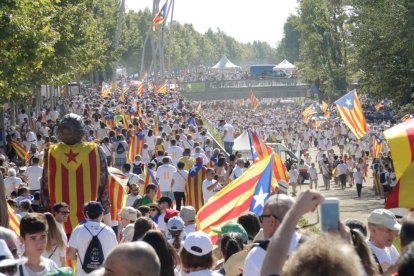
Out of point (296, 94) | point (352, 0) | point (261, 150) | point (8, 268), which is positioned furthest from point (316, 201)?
point (296, 94)

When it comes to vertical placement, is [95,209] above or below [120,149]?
above

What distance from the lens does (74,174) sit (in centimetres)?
1006

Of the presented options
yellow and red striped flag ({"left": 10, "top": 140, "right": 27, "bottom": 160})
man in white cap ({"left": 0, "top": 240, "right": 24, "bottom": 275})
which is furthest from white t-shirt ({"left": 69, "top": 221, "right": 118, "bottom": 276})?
yellow and red striped flag ({"left": 10, "top": 140, "right": 27, "bottom": 160})

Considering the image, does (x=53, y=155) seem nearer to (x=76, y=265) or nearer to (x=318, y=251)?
(x=76, y=265)

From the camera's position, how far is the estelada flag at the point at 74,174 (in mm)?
10023

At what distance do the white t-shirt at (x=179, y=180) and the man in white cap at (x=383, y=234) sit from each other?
11501 millimetres

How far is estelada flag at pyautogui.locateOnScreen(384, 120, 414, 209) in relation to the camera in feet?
28.7

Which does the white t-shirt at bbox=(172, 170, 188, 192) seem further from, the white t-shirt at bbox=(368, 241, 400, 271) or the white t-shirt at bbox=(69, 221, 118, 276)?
the white t-shirt at bbox=(368, 241, 400, 271)

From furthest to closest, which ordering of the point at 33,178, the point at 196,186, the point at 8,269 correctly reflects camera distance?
the point at 196,186, the point at 33,178, the point at 8,269

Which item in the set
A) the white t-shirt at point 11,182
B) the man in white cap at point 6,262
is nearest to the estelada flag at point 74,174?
the man in white cap at point 6,262

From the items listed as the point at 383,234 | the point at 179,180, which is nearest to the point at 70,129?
the point at 383,234

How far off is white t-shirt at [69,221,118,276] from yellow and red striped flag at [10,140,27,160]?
19.6 m

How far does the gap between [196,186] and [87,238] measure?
10.1 meters

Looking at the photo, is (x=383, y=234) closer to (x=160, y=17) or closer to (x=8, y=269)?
(x=8, y=269)
